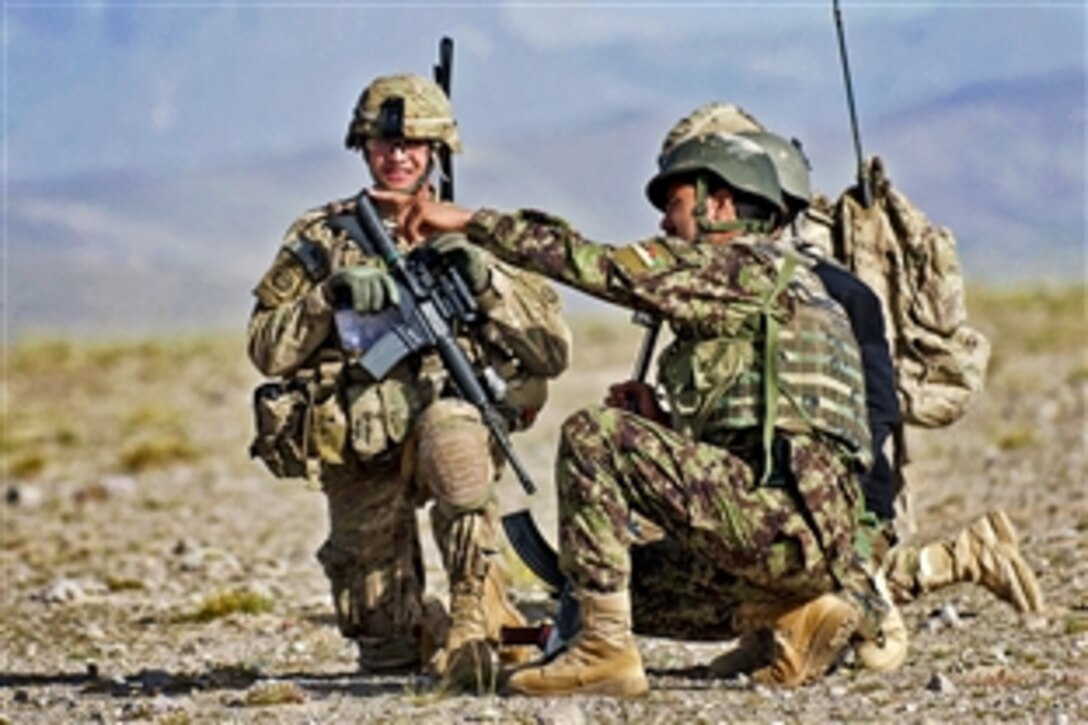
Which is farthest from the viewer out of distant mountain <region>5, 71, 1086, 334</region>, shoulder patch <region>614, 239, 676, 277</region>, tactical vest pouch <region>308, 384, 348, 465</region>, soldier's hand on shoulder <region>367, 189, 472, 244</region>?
distant mountain <region>5, 71, 1086, 334</region>

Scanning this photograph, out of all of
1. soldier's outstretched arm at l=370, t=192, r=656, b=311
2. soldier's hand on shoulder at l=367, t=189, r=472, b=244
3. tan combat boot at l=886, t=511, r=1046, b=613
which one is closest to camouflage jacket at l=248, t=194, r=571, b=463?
soldier's hand on shoulder at l=367, t=189, r=472, b=244

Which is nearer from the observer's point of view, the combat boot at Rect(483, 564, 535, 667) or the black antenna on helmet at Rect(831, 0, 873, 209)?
the combat boot at Rect(483, 564, 535, 667)

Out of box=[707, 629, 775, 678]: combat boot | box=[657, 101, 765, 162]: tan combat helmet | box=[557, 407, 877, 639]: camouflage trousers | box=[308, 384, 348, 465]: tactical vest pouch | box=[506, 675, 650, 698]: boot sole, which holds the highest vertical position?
box=[657, 101, 765, 162]: tan combat helmet

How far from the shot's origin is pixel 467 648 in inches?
377

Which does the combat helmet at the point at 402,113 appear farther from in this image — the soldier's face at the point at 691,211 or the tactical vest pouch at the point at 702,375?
the tactical vest pouch at the point at 702,375

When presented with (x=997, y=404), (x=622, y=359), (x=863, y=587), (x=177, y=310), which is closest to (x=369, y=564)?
(x=863, y=587)

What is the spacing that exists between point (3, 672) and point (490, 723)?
3674mm

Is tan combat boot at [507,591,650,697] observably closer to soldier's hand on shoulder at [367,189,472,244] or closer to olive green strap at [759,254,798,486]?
olive green strap at [759,254,798,486]

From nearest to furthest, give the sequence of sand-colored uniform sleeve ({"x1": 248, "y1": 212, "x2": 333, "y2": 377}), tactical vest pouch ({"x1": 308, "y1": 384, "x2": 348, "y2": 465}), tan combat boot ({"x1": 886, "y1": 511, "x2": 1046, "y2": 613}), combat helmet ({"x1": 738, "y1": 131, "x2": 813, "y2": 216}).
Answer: combat helmet ({"x1": 738, "y1": 131, "x2": 813, "y2": 216}), sand-colored uniform sleeve ({"x1": 248, "y1": 212, "x2": 333, "y2": 377}), tactical vest pouch ({"x1": 308, "y1": 384, "x2": 348, "y2": 465}), tan combat boot ({"x1": 886, "y1": 511, "x2": 1046, "y2": 613})

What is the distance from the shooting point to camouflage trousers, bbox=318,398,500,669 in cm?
1037

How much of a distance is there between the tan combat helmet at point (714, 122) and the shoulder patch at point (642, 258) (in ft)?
4.52

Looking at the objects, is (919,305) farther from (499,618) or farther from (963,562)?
(499,618)

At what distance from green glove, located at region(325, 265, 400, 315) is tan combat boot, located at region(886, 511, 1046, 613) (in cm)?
237

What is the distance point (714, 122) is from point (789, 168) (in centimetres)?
72
